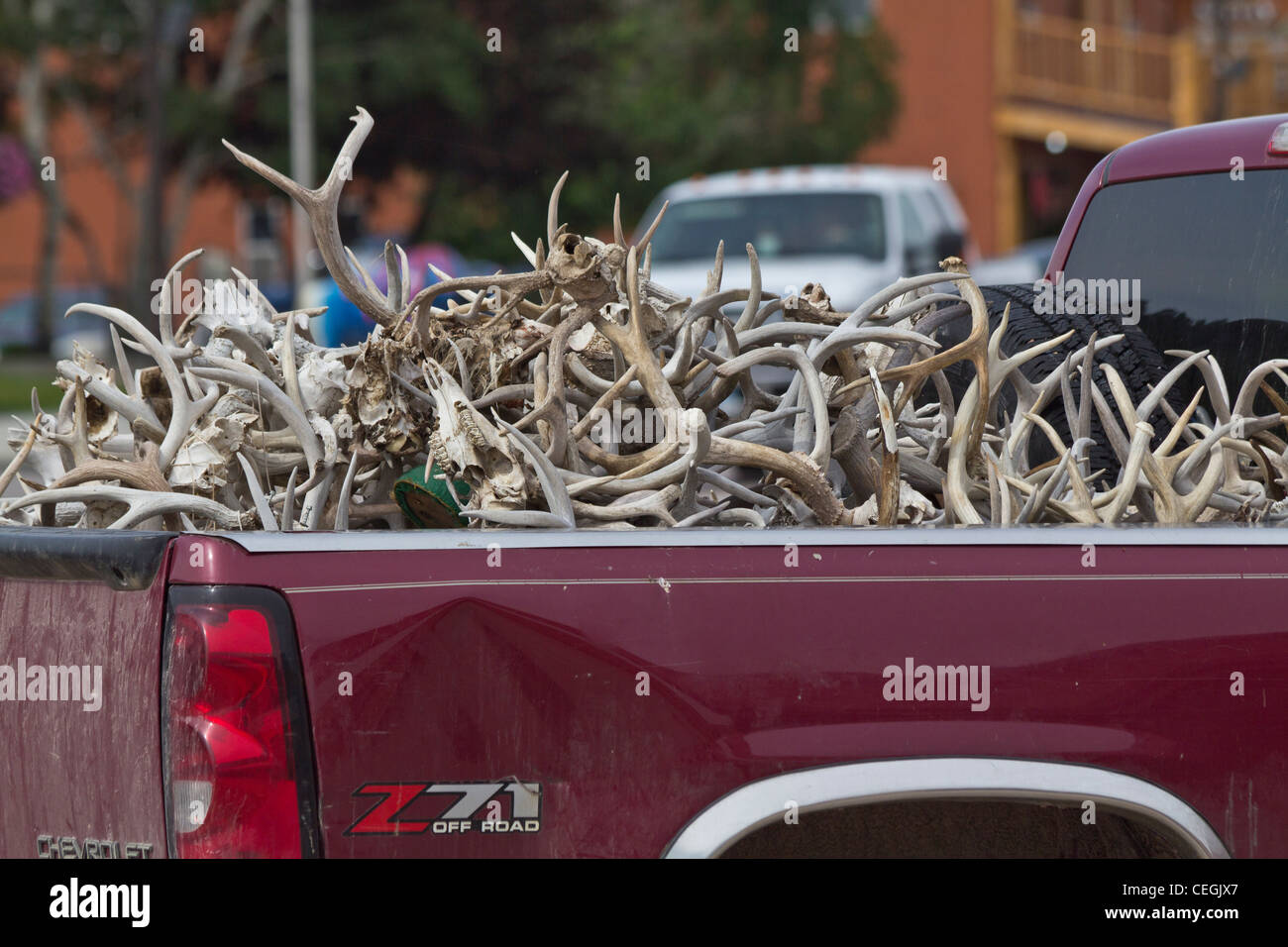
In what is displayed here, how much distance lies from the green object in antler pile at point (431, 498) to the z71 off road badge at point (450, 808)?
62cm

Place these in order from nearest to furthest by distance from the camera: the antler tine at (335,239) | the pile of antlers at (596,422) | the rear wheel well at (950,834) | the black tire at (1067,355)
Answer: the rear wheel well at (950,834), the pile of antlers at (596,422), the antler tine at (335,239), the black tire at (1067,355)

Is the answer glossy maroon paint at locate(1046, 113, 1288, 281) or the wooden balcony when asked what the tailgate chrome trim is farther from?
the wooden balcony

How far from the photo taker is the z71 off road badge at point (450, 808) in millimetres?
2277

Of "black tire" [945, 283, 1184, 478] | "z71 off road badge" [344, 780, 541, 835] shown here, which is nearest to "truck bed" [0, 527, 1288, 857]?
"z71 off road badge" [344, 780, 541, 835]

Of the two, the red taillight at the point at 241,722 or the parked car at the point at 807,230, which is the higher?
the parked car at the point at 807,230

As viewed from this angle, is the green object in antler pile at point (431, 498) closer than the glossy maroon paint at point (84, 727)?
No

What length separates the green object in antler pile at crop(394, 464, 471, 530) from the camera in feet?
9.30

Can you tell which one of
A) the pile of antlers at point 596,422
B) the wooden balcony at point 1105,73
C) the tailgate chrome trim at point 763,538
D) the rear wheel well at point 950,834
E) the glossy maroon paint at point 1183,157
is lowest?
the rear wheel well at point 950,834

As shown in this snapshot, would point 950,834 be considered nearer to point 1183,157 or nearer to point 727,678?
point 727,678

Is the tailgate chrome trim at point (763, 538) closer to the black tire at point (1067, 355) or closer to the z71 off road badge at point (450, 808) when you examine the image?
the z71 off road badge at point (450, 808)

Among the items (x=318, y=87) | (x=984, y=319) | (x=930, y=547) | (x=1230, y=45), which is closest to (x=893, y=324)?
(x=984, y=319)

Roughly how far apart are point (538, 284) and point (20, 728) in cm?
109

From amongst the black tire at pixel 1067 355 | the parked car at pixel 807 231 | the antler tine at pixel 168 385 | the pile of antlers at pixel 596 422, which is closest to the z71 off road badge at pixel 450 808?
the pile of antlers at pixel 596 422
